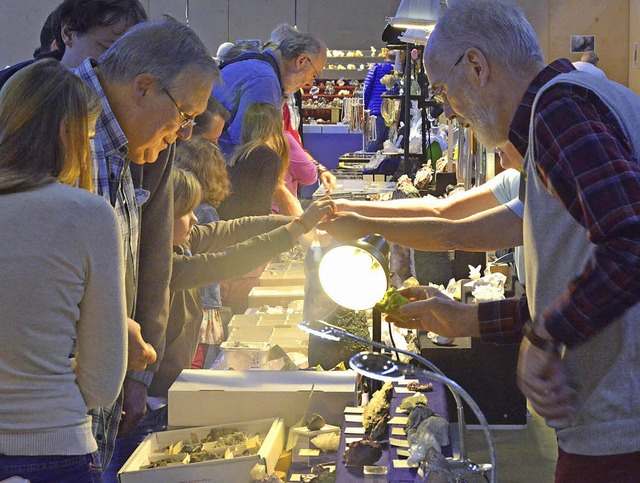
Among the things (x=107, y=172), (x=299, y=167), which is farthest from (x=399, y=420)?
(x=299, y=167)

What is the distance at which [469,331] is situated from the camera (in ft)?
6.44

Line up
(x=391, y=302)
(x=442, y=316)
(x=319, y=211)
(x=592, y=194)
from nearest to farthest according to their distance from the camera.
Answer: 1. (x=592, y=194)
2. (x=442, y=316)
3. (x=391, y=302)
4. (x=319, y=211)

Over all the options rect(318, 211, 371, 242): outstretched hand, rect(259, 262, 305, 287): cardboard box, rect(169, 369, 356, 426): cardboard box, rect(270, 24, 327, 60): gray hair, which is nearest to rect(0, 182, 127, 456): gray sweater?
rect(169, 369, 356, 426): cardboard box

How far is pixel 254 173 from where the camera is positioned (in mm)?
4555

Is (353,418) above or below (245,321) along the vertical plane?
above

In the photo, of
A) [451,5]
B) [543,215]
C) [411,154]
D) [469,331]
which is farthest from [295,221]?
[411,154]

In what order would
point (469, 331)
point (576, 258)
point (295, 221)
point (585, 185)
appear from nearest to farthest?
point (585, 185)
point (576, 258)
point (469, 331)
point (295, 221)

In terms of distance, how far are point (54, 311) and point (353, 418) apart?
102cm

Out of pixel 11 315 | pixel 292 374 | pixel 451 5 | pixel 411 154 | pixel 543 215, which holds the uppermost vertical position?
pixel 451 5

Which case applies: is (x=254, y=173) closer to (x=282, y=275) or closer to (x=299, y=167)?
(x=282, y=275)

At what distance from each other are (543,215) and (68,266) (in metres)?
0.81

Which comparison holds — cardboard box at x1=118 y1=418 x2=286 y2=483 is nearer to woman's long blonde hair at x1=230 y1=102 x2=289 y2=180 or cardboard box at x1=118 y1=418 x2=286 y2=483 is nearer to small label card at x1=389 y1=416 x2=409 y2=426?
small label card at x1=389 y1=416 x2=409 y2=426

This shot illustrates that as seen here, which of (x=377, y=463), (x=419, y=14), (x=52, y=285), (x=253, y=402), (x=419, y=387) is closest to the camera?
(x=52, y=285)

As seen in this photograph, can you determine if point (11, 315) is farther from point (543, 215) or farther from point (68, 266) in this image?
point (543, 215)
